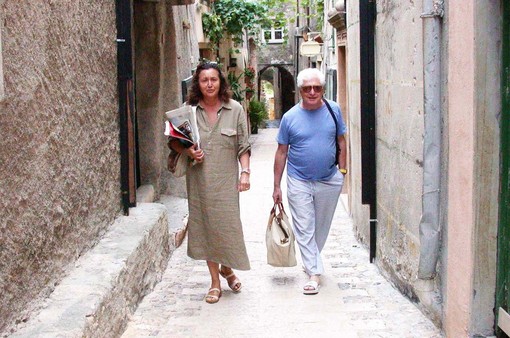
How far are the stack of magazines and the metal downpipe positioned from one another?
63.8 inches

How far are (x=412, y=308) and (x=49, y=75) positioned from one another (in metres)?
2.71

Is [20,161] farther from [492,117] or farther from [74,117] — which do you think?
[492,117]

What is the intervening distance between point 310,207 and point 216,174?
0.86 metres

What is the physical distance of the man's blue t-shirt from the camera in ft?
19.1

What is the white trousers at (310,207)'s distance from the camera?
591cm

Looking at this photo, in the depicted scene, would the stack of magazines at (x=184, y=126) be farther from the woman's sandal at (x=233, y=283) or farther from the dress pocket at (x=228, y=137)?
the woman's sandal at (x=233, y=283)

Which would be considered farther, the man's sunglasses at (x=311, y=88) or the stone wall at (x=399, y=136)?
the man's sunglasses at (x=311, y=88)

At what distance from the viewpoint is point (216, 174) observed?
5465mm

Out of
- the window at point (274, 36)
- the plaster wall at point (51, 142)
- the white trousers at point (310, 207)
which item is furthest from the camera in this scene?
the window at point (274, 36)

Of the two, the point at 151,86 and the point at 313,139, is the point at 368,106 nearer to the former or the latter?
the point at 313,139

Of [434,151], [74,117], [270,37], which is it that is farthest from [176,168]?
[270,37]

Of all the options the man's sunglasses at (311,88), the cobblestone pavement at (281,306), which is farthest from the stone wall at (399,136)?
the man's sunglasses at (311,88)

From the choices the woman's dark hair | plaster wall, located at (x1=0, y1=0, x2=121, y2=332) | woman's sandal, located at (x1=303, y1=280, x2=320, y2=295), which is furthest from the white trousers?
plaster wall, located at (x1=0, y1=0, x2=121, y2=332)

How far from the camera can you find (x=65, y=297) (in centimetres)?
404
